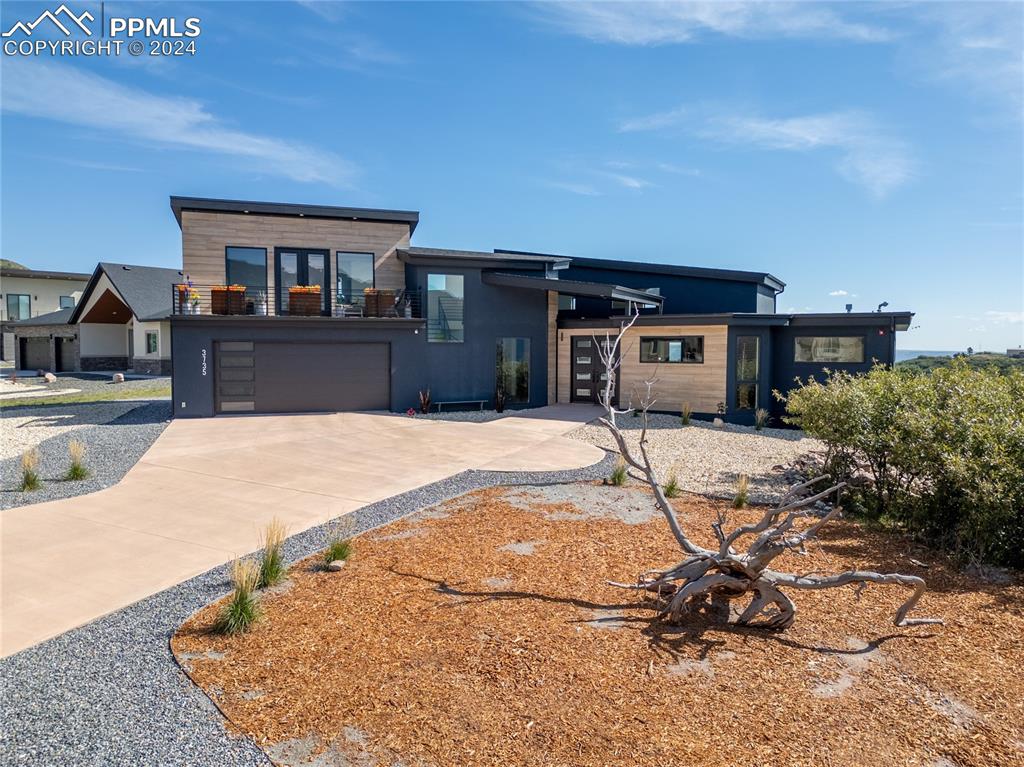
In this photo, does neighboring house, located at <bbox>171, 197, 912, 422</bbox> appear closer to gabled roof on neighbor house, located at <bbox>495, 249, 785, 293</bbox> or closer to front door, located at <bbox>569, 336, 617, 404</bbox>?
front door, located at <bbox>569, 336, 617, 404</bbox>

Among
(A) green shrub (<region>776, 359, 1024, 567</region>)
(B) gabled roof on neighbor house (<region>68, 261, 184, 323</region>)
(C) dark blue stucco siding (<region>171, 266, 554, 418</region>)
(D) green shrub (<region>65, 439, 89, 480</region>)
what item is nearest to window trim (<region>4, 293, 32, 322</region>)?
(B) gabled roof on neighbor house (<region>68, 261, 184, 323</region>)

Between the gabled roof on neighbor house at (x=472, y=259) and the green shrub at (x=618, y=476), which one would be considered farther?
the gabled roof on neighbor house at (x=472, y=259)

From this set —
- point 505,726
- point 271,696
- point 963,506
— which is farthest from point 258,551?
point 963,506

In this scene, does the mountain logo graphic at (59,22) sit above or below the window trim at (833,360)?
above

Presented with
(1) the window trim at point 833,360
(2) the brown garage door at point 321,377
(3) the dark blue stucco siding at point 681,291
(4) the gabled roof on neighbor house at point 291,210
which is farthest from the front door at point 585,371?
(4) the gabled roof on neighbor house at point 291,210

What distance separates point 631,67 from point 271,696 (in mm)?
12721

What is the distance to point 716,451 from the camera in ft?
40.9

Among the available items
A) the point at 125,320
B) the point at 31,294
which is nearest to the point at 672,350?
the point at 125,320

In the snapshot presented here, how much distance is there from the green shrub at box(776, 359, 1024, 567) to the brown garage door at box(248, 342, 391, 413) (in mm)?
11889

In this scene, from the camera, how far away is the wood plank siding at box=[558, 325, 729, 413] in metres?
16.8

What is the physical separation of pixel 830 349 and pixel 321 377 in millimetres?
14869

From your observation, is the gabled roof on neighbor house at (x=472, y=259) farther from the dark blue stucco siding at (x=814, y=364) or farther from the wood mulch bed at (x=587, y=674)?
the wood mulch bed at (x=587, y=674)

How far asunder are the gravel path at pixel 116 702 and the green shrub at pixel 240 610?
0.38 metres

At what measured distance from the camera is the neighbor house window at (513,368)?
18344 mm
